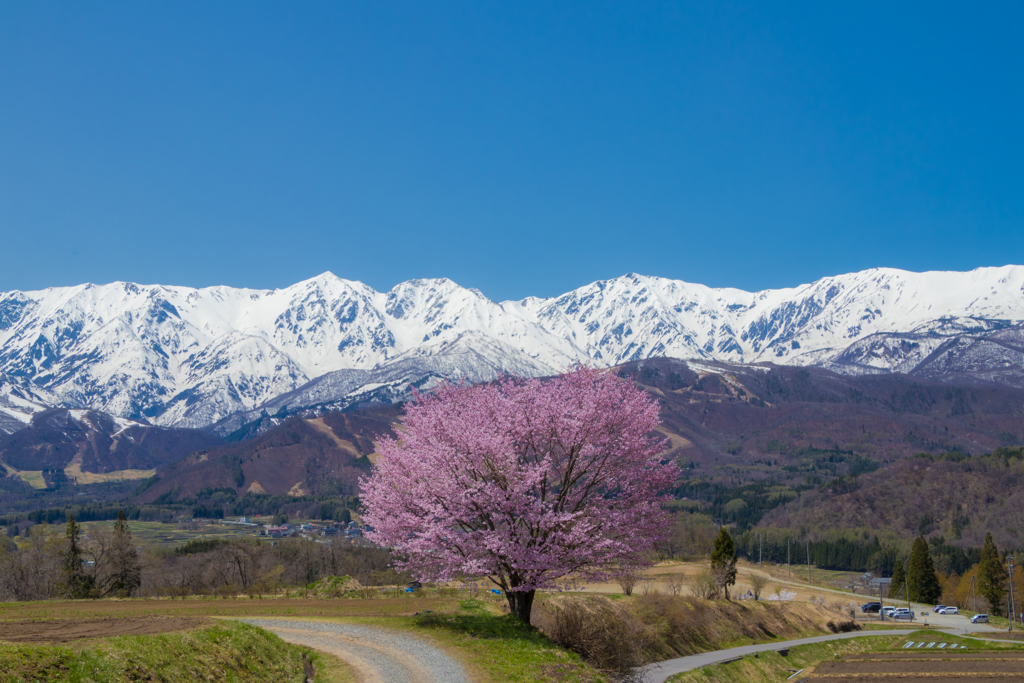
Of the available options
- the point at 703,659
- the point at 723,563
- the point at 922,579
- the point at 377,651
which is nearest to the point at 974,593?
the point at 922,579

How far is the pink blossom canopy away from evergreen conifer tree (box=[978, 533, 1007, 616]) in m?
122

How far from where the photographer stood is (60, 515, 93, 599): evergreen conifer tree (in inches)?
2197

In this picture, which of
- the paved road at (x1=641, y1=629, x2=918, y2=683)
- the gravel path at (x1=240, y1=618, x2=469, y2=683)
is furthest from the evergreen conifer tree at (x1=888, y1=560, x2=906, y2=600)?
the gravel path at (x1=240, y1=618, x2=469, y2=683)

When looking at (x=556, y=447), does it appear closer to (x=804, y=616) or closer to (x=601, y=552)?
(x=601, y=552)

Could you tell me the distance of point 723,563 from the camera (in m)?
81.7

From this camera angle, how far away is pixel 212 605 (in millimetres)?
37531

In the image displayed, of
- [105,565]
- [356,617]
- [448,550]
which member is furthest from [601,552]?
[105,565]

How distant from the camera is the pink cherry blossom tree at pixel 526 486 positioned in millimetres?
26391

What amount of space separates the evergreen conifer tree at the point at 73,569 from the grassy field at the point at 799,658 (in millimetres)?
42328

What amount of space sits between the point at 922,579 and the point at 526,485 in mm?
134580

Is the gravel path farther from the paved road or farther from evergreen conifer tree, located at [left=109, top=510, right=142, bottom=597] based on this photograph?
evergreen conifer tree, located at [left=109, top=510, right=142, bottom=597]

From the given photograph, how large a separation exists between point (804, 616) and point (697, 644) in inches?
1206

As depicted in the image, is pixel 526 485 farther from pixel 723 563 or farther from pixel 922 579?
pixel 922 579

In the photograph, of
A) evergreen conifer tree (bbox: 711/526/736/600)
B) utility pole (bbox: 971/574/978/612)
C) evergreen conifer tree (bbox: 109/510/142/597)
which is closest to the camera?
evergreen conifer tree (bbox: 109/510/142/597)
